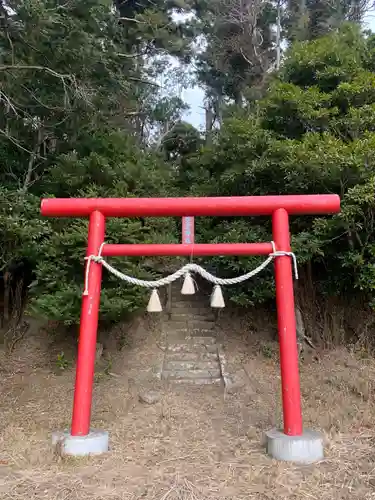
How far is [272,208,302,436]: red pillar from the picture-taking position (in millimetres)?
4176

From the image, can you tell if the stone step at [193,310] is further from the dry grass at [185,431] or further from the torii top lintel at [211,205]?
the torii top lintel at [211,205]

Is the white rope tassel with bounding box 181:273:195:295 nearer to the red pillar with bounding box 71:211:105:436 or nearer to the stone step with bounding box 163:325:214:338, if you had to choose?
the red pillar with bounding box 71:211:105:436

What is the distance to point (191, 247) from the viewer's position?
4523mm

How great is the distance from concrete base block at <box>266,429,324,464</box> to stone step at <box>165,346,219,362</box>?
12.1 feet

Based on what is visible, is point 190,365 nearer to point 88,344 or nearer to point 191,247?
point 88,344

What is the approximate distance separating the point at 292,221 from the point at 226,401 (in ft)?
11.6

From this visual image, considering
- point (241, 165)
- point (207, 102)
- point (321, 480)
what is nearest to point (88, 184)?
point (241, 165)

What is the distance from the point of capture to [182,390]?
22.2 ft

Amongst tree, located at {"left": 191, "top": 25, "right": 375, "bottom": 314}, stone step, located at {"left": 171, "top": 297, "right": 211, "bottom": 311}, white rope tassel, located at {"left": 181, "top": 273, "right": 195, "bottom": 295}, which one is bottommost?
white rope tassel, located at {"left": 181, "top": 273, "right": 195, "bottom": 295}

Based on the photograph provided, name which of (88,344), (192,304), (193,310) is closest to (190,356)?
(193,310)

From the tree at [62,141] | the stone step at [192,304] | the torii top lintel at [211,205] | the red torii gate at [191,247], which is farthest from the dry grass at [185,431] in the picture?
the torii top lintel at [211,205]

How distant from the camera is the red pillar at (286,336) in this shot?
4176 millimetres

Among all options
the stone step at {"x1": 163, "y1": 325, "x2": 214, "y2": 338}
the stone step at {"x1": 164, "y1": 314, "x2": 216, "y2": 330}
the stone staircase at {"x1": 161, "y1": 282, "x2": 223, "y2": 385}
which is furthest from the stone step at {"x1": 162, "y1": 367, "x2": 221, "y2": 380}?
the stone step at {"x1": 164, "y1": 314, "x2": 216, "y2": 330}

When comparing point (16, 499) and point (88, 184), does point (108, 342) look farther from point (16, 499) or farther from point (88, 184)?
point (16, 499)
